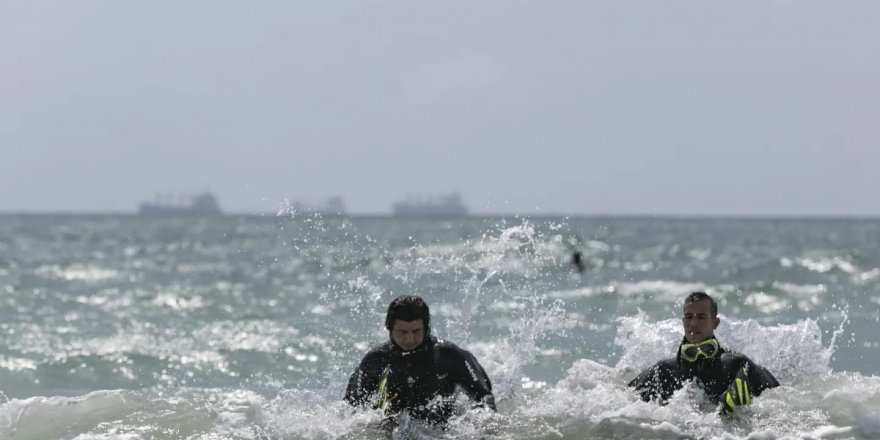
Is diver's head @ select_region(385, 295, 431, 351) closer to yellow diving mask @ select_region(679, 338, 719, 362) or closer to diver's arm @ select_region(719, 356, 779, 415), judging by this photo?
yellow diving mask @ select_region(679, 338, 719, 362)

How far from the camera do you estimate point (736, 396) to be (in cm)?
789

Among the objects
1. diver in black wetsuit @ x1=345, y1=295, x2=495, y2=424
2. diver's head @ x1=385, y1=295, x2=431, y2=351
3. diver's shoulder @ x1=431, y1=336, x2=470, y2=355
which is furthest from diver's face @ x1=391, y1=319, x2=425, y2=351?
diver's shoulder @ x1=431, y1=336, x2=470, y2=355

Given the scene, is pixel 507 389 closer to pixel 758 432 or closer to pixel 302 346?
pixel 758 432

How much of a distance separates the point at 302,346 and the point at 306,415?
23.5 ft

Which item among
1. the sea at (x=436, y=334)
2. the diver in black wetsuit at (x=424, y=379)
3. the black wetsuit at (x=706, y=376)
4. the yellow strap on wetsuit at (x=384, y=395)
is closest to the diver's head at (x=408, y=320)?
the diver in black wetsuit at (x=424, y=379)

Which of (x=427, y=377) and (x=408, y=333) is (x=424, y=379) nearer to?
(x=427, y=377)

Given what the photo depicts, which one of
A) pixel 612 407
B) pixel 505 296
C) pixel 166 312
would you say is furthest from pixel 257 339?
pixel 612 407

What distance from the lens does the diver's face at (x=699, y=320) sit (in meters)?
7.93

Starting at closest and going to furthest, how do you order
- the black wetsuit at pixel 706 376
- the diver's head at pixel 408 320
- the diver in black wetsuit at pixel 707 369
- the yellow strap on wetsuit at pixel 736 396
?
1. the diver's head at pixel 408 320
2. the yellow strap on wetsuit at pixel 736 396
3. the diver in black wetsuit at pixel 707 369
4. the black wetsuit at pixel 706 376

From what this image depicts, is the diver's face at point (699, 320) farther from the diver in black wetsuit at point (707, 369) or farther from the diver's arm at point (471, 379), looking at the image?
the diver's arm at point (471, 379)

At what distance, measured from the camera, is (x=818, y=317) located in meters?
18.9

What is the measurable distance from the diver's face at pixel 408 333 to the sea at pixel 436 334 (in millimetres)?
624

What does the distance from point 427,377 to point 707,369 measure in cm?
213

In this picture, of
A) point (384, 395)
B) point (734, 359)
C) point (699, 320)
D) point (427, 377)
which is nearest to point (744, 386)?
point (734, 359)
